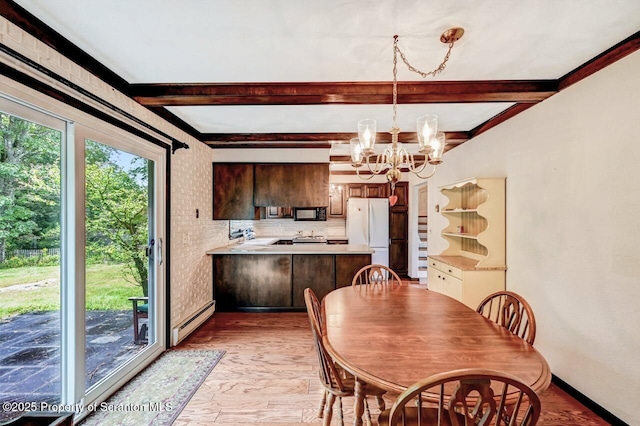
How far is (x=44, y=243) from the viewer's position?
173 cm

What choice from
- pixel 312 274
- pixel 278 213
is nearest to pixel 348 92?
pixel 312 274

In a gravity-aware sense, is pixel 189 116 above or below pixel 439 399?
above

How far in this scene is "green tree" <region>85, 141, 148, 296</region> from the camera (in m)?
2.06

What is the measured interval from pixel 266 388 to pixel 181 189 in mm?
2277

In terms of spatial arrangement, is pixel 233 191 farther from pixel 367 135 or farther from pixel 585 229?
pixel 585 229

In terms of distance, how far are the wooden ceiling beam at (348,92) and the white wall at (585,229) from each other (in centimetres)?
38

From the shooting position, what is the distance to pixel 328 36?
169 cm

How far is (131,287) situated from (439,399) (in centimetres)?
264

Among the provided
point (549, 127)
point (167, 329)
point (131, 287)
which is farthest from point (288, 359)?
point (549, 127)

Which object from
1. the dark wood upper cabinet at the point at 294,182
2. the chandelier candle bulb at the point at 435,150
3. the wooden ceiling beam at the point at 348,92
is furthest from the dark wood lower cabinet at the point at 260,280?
the chandelier candle bulb at the point at 435,150

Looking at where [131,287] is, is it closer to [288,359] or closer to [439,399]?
[288,359]

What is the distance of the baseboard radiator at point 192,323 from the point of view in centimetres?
301

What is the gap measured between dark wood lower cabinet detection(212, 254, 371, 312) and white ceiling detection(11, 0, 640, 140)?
2503mm

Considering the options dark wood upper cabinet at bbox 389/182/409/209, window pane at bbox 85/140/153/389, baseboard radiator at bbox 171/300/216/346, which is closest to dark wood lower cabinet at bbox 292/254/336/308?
baseboard radiator at bbox 171/300/216/346
